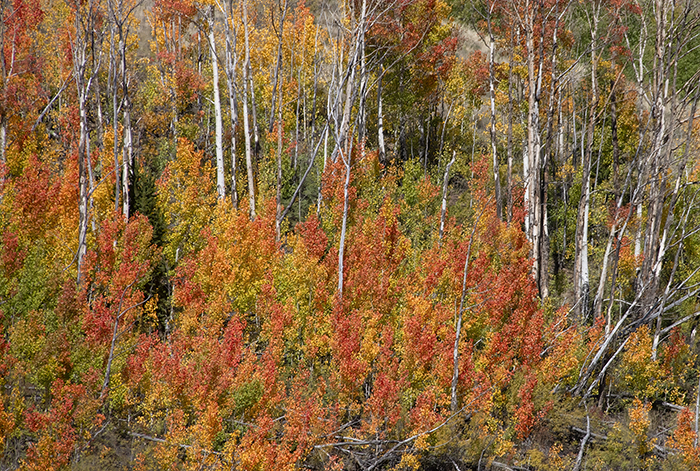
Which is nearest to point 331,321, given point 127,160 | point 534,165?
point 534,165

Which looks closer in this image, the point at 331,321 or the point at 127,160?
the point at 331,321

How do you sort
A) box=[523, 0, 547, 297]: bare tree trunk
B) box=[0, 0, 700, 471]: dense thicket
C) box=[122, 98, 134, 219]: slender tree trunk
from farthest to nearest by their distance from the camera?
box=[122, 98, 134, 219]: slender tree trunk
box=[523, 0, 547, 297]: bare tree trunk
box=[0, 0, 700, 471]: dense thicket

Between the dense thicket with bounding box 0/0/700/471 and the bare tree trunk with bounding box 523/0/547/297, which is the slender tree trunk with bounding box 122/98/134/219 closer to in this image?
the dense thicket with bounding box 0/0/700/471

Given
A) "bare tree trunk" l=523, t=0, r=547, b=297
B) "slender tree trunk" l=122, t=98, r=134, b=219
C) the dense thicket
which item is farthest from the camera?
"slender tree trunk" l=122, t=98, r=134, b=219

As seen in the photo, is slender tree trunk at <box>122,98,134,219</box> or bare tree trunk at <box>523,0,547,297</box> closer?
bare tree trunk at <box>523,0,547,297</box>

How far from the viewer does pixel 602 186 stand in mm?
26125

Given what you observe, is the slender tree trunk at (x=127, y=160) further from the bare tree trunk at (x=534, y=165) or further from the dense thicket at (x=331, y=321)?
the bare tree trunk at (x=534, y=165)

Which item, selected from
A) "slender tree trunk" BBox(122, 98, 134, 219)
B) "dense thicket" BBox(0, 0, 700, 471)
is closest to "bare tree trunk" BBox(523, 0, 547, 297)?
"dense thicket" BBox(0, 0, 700, 471)

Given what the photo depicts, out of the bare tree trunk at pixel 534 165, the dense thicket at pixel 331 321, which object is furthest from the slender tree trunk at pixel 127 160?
the bare tree trunk at pixel 534 165

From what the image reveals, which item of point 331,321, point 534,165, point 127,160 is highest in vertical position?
point 127,160

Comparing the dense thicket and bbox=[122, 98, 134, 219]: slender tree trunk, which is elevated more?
bbox=[122, 98, 134, 219]: slender tree trunk

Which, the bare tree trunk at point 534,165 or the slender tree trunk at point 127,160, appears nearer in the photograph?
the bare tree trunk at point 534,165

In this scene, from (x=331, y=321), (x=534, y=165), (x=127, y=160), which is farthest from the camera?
(x=127, y=160)

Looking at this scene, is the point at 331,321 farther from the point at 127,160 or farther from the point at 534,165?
the point at 127,160
